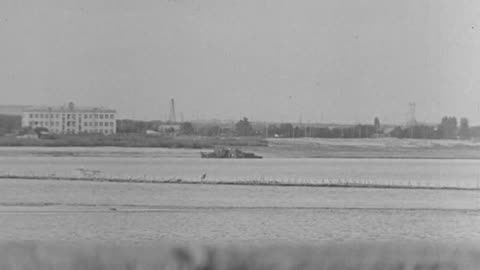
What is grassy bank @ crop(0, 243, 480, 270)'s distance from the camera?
98cm

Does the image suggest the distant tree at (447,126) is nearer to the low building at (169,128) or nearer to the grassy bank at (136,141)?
the grassy bank at (136,141)

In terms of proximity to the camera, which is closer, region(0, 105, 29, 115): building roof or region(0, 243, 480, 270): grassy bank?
region(0, 243, 480, 270): grassy bank

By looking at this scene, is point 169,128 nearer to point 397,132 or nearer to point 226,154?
point 226,154

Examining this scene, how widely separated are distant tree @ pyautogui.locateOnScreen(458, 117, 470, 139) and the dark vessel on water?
445mm

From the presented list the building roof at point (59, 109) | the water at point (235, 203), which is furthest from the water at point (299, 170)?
the building roof at point (59, 109)

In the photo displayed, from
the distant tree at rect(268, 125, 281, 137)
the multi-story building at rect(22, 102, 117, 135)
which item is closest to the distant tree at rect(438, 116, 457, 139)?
the distant tree at rect(268, 125, 281, 137)

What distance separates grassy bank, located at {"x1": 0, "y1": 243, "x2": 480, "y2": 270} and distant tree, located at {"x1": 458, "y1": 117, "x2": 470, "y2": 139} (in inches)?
9.6

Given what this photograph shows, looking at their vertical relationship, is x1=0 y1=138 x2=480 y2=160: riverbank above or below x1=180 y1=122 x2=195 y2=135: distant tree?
below

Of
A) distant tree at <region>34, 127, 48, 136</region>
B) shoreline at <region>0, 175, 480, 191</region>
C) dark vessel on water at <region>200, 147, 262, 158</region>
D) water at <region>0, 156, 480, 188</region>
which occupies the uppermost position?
Answer: distant tree at <region>34, 127, 48, 136</region>

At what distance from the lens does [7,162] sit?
3.70 ft

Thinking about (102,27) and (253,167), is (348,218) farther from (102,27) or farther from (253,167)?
(102,27)

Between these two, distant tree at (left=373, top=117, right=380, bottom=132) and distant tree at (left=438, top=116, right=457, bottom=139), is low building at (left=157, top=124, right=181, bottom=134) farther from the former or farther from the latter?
distant tree at (left=438, top=116, right=457, bottom=139)

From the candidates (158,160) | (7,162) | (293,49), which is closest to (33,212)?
(7,162)

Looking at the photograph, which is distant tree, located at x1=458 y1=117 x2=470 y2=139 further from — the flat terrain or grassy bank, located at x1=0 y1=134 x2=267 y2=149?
grassy bank, located at x1=0 y1=134 x2=267 y2=149
